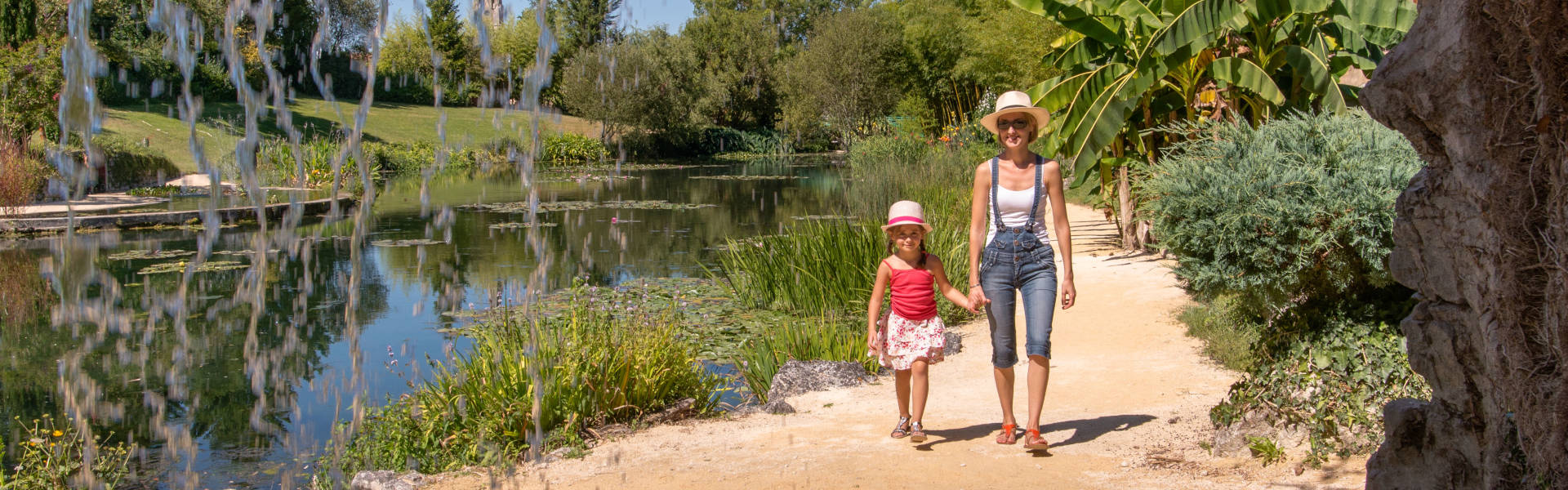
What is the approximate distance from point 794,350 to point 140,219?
13501 millimetres

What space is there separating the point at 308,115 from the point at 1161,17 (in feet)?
132

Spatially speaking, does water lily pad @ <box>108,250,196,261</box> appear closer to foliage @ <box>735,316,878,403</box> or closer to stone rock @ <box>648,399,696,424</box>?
foliage @ <box>735,316,878,403</box>

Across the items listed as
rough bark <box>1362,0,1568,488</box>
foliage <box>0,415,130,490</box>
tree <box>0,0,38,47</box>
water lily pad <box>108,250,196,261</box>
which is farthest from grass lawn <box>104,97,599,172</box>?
rough bark <box>1362,0,1568,488</box>

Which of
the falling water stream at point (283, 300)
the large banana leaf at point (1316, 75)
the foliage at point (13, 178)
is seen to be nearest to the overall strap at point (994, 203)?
the falling water stream at point (283, 300)

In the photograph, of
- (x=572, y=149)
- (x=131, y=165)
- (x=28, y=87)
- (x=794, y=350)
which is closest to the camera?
(x=794, y=350)

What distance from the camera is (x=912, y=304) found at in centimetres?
516

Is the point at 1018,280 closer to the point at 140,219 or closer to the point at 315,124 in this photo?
the point at 140,219

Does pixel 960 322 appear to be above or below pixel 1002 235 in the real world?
below

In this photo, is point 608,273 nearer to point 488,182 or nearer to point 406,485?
point 406,485

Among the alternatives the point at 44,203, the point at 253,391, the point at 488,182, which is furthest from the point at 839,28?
the point at 253,391

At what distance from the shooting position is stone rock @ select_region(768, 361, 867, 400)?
6883 millimetres

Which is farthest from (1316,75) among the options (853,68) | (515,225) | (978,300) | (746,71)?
(746,71)

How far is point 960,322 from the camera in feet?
31.9

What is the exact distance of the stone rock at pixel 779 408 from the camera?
6355 millimetres
